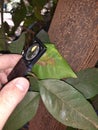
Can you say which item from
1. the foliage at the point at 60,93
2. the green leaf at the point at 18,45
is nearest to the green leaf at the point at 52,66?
the foliage at the point at 60,93

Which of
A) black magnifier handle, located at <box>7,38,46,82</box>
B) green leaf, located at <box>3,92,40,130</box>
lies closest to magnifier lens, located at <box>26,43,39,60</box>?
black magnifier handle, located at <box>7,38,46,82</box>

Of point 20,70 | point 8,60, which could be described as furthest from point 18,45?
point 20,70

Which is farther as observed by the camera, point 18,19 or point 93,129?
point 18,19

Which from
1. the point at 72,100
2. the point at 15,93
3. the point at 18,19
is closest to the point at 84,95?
the point at 72,100

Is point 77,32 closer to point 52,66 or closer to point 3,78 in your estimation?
point 52,66

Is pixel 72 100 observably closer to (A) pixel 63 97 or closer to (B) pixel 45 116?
(A) pixel 63 97

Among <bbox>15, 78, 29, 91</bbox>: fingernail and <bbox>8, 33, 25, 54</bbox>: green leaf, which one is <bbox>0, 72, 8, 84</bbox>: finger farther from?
<bbox>15, 78, 29, 91</bbox>: fingernail
